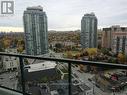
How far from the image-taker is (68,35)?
42.5 metres

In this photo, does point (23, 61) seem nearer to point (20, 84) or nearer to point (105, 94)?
point (20, 84)

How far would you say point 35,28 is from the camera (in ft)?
82.2

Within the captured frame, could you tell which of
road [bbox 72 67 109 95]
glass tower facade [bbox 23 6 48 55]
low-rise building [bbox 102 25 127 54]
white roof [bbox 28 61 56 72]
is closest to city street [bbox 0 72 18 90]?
white roof [bbox 28 61 56 72]

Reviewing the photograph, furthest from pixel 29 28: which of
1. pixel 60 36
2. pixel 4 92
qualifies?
pixel 4 92

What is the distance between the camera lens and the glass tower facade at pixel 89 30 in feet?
116

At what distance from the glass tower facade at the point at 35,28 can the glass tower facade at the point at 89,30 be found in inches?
433

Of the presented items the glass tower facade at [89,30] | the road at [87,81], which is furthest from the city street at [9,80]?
the glass tower facade at [89,30]

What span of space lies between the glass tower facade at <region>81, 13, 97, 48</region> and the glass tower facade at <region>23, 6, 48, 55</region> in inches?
433

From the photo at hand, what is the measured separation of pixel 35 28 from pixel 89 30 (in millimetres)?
15907

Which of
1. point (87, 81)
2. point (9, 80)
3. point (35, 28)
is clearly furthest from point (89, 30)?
point (87, 81)

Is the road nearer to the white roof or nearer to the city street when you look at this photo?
the white roof

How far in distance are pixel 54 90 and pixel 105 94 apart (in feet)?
2.00

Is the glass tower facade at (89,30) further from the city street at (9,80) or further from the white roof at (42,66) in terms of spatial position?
the white roof at (42,66)

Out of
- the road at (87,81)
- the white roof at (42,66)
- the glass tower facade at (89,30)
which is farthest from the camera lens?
the glass tower facade at (89,30)
